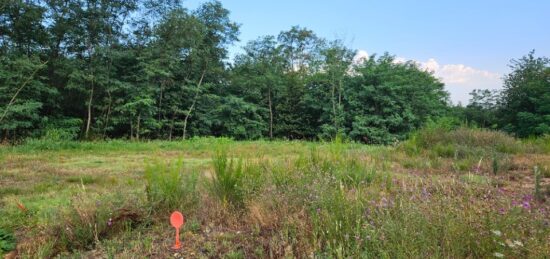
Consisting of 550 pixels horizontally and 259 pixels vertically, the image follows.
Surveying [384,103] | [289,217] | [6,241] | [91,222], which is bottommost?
[6,241]

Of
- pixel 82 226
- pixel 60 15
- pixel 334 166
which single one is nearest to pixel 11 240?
pixel 82 226

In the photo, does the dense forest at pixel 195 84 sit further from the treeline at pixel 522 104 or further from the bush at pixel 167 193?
the bush at pixel 167 193

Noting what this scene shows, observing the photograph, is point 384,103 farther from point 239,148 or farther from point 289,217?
point 289,217

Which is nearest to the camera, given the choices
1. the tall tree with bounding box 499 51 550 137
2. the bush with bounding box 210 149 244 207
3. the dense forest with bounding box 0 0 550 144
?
the bush with bounding box 210 149 244 207

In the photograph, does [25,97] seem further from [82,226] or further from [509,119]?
[509,119]

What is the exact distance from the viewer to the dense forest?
1659 cm

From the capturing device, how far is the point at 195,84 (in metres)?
21.2

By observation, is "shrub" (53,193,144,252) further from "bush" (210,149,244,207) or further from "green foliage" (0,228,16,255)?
"bush" (210,149,244,207)

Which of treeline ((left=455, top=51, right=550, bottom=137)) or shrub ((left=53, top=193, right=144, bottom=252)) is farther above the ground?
treeline ((left=455, top=51, right=550, bottom=137))

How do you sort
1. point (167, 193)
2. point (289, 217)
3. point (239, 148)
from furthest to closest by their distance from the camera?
point (239, 148)
point (167, 193)
point (289, 217)

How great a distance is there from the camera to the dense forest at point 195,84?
16.6m

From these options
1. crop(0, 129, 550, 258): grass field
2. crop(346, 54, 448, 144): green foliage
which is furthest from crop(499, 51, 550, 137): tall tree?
crop(0, 129, 550, 258): grass field

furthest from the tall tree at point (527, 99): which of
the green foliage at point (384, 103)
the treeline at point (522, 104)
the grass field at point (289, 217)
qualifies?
the grass field at point (289, 217)

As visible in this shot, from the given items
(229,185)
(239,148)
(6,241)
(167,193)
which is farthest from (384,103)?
(6,241)
